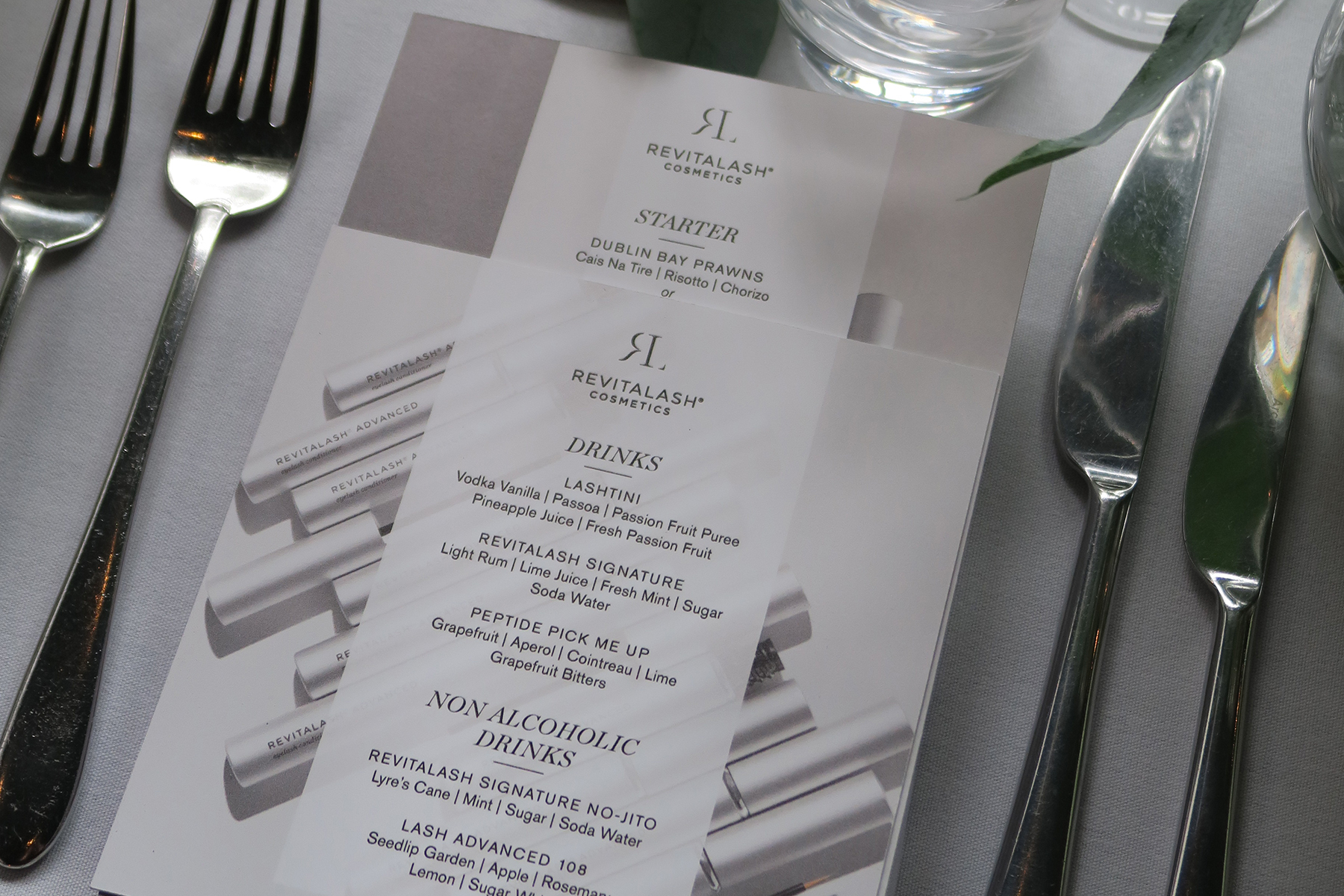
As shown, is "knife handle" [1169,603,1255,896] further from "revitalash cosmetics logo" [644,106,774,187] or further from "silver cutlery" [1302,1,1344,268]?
"revitalash cosmetics logo" [644,106,774,187]

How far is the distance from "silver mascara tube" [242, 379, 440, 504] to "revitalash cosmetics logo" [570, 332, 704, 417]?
55mm

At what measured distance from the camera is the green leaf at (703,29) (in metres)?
0.37

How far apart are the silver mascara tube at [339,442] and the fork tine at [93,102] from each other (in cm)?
17

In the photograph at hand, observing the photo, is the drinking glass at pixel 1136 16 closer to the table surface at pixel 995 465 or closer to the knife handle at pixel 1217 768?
the table surface at pixel 995 465

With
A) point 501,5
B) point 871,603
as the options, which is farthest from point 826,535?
point 501,5

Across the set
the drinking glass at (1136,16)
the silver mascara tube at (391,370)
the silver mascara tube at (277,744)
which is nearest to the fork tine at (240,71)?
the silver mascara tube at (391,370)

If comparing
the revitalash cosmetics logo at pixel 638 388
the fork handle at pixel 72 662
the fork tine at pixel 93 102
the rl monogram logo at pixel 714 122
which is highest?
the rl monogram logo at pixel 714 122

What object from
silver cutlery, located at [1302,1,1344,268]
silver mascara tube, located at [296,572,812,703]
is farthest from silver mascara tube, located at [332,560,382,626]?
silver cutlery, located at [1302,1,1344,268]

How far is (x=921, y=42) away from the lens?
0.35m

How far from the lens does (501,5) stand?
16.4 inches

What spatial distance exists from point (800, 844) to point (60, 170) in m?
0.38

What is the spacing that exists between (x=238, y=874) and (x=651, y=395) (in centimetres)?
19

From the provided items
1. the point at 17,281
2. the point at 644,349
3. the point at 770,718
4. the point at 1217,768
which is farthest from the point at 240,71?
the point at 1217,768

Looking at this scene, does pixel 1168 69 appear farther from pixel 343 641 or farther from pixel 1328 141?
pixel 343 641
